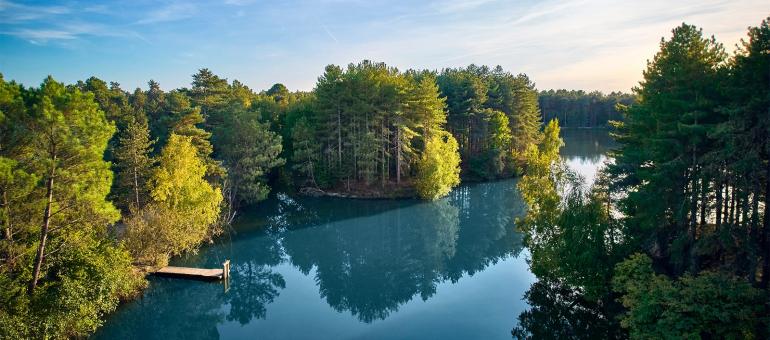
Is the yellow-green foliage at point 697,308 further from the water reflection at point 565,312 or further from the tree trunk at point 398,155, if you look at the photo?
the tree trunk at point 398,155

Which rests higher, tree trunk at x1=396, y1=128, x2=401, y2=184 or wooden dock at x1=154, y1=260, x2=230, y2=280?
tree trunk at x1=396, y1=128, x2=401, y2=184

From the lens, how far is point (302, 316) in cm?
2394

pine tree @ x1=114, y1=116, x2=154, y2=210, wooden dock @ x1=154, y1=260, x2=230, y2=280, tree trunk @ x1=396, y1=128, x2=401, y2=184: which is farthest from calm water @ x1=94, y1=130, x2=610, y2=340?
pine tree @ x1=114, y1=116, x2=154, y2=210

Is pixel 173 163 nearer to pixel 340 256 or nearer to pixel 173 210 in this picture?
pixel 173 210

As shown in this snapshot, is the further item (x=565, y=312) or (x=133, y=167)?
(x=133, y=167)

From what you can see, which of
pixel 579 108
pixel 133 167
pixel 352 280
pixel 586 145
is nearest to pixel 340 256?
pixel 352 280

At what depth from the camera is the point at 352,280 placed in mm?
29797

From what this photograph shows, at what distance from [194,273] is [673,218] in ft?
→ 85.6

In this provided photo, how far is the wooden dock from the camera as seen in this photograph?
2778 cm

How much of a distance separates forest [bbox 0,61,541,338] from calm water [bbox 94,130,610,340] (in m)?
2.24

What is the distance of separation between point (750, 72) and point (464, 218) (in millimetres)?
29126

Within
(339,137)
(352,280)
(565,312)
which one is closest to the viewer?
(565,312)

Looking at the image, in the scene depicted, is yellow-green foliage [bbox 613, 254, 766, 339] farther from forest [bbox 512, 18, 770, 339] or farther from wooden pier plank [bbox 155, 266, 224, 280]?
wooden pier plank [bbox 155, 266, 224, 280]

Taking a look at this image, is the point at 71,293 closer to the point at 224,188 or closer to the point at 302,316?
the point at 302,316
